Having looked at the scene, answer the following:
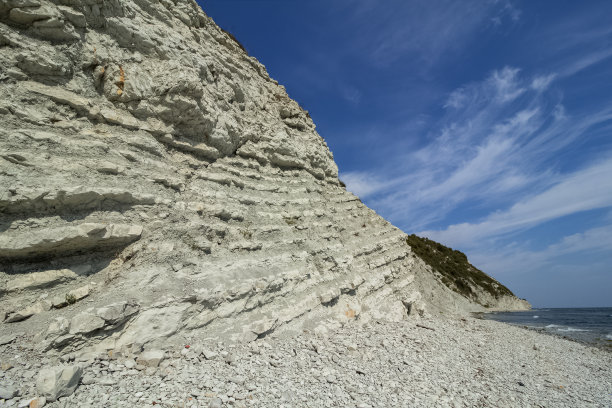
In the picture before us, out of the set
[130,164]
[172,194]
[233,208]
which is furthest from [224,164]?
[130,164]

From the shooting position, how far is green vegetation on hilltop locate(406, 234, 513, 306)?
36375 millimetres

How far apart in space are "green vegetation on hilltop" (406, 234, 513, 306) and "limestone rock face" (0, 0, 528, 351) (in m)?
27.6

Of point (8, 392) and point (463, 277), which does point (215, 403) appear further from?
point (463, 277)

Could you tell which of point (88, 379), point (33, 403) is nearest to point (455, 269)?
point (88, 379)

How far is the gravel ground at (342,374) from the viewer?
4.59 meters

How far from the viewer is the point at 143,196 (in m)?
7.19

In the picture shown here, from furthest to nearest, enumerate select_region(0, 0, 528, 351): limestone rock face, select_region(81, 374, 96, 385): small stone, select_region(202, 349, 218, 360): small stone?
select_region(202, 349, 218, 360): small stone, select_region(0, 0, 528, 351): limestone rock face, select_region(81, 374, 96, 385): small stone

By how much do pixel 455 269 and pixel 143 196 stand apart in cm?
4214

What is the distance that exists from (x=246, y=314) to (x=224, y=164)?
537 centimetres

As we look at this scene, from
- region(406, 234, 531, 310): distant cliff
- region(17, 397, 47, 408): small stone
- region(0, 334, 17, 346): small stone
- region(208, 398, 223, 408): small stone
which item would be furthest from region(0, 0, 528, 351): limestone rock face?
→ region(406, 234, 531, 310): distant cliff

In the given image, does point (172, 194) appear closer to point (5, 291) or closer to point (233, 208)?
point (233, 208)

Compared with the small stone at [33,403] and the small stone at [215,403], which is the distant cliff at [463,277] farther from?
the small stone at [33,403]

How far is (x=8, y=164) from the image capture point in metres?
5.48

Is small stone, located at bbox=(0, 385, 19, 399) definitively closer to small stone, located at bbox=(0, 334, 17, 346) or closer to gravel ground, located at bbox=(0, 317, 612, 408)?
gravel ground, located at bbox=(0, 317, 612, 408)
